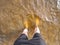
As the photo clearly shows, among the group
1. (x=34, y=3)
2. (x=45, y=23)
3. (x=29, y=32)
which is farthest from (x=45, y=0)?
(x=29, y=32)

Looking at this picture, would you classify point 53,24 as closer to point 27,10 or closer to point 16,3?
point 27,10

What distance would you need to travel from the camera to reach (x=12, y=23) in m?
2.02

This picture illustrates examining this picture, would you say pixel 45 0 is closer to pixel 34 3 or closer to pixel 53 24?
pixel 34 3

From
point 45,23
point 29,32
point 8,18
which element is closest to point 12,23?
point 8,18

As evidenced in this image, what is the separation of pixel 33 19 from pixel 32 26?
0.08m

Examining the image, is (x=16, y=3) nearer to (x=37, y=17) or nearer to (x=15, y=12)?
(x=15, y=12)

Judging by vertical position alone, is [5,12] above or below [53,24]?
above

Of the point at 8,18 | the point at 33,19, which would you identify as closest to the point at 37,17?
the point at 33,19

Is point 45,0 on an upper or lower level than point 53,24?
upper

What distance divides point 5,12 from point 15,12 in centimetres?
11

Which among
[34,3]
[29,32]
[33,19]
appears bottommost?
[29,32]

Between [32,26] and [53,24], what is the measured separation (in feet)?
0.74

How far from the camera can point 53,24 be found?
6.63ft

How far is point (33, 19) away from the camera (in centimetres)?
200
